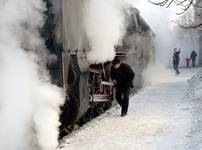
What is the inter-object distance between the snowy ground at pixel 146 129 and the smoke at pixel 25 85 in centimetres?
86

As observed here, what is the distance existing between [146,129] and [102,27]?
3.02 metres

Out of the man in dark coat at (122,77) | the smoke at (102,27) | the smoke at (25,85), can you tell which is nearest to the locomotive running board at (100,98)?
the man in dark coat at (122,77)

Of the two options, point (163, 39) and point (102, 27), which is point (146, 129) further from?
point (163, 39)

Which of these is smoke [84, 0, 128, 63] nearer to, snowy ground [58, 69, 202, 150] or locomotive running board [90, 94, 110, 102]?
locomotive running board [90, 94, 110, 102]

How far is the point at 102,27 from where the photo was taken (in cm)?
1203

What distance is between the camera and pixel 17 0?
26.0ft

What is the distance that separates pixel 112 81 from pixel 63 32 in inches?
163

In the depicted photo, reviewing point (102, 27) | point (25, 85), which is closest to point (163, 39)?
point (102, 27)

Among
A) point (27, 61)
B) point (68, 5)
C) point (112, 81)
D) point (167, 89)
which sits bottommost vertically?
point (167, 89)

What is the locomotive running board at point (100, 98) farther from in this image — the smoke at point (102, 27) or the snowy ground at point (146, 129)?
the smoke at point (102, 27)

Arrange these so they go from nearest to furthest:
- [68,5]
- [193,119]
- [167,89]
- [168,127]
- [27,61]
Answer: [27,61] < [68,5] < [168,127] < [193,119] < [167,89]

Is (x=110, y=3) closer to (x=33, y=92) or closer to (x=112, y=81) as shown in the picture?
(x=112, y=81)

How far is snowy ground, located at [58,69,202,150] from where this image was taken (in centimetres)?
871

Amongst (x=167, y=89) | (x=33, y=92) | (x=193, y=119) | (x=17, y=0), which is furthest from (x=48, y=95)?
(x=167, y=89)
